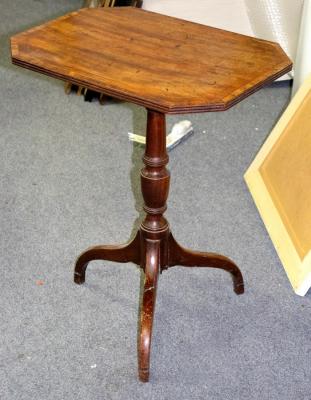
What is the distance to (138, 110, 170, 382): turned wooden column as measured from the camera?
128 cm

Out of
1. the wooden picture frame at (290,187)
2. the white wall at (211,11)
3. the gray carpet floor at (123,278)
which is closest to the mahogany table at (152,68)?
the gray carpet floor at (123,278)

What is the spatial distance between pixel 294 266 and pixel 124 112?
1.18 meters

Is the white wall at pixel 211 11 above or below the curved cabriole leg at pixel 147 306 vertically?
above

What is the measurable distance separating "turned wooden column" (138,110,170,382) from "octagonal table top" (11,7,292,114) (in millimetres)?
133

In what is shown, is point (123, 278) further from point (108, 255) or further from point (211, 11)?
point (211, 11)

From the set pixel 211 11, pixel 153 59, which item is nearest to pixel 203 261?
pixel 153 59

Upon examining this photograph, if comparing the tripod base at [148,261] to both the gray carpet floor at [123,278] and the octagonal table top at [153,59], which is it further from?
the octagonal table top at [153,59]

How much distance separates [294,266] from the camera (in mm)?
1705

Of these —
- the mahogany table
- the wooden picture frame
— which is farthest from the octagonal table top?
the wooden picture frame

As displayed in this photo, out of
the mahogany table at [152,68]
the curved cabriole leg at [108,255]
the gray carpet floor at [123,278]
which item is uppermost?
the mahogany table at [152,68]

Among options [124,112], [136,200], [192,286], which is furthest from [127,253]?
[124,112]

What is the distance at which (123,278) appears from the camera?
1.69 meters

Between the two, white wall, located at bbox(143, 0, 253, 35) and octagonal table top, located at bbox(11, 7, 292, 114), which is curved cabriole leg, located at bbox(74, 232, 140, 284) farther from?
white wall, located at bbox(143, 0, 253, 35)

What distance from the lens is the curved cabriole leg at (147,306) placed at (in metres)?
1.37
